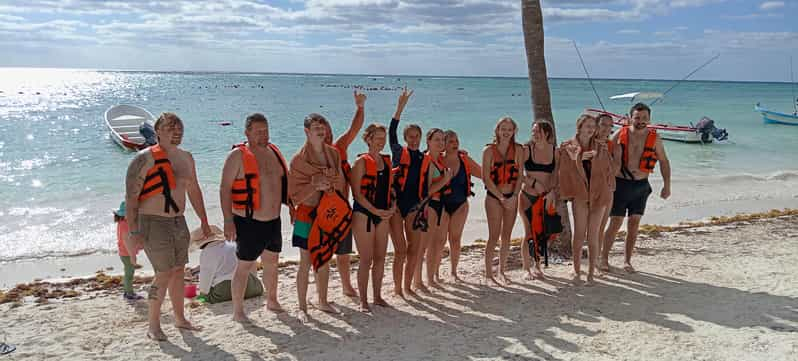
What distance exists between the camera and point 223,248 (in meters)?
6.34

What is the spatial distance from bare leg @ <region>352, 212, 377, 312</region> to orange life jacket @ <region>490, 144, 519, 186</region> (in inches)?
58.5

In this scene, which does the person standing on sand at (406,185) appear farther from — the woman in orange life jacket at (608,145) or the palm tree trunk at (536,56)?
the palm tree trunk at (536,56)

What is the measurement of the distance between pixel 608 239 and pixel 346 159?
10.9ft

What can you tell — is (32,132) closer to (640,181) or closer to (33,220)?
(33,220)

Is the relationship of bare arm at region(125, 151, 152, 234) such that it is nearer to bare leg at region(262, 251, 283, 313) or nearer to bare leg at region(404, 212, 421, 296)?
bare leg at region(262, 251, 283, 313)

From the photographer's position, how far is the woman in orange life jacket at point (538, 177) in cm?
628

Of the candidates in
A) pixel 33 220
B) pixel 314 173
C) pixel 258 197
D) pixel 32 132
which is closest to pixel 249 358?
pixel 258 197

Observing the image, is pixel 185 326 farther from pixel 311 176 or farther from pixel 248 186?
pixel 311 176

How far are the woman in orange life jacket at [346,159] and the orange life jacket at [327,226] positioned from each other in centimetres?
18

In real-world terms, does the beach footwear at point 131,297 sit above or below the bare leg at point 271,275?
below

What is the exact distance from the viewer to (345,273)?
20.1ft

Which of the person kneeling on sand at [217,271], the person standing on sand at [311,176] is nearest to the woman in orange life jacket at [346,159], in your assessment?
the person standing on sand at [311,176]

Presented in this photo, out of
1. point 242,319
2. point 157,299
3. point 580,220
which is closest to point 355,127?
point 242,319

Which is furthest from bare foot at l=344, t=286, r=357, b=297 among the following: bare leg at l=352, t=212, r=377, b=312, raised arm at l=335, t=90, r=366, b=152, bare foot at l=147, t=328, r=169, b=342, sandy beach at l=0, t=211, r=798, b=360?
bare foot at l=147, t=328, r=169, b=342
